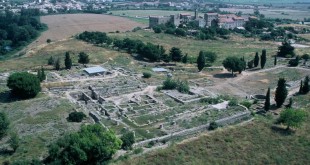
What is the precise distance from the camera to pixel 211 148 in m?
37.2

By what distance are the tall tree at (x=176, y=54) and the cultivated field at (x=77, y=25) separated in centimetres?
5084

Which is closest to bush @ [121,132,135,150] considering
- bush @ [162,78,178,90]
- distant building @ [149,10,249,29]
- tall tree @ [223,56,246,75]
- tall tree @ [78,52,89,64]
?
bush @ [162,78,178,90]

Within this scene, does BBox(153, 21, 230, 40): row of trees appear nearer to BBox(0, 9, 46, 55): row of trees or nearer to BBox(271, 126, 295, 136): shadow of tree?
BBox(0, 9, 46, 55): row of trees

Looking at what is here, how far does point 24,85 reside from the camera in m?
49.0

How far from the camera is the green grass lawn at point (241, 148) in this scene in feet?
115

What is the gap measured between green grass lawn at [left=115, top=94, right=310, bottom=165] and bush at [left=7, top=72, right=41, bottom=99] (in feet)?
74.2

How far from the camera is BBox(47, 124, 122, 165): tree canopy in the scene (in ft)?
103

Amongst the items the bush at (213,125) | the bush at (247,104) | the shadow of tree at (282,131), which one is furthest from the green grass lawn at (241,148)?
the bush at (247,104)

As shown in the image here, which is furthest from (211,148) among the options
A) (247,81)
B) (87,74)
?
(87,74)

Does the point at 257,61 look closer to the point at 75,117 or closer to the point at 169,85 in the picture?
the point at 169,85

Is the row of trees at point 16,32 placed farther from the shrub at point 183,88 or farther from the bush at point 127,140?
the bush at point 127,140

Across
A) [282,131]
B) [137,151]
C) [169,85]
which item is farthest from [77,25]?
[137,151]

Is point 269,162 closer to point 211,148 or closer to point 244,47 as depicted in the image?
point 211,148

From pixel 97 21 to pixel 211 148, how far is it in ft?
391
